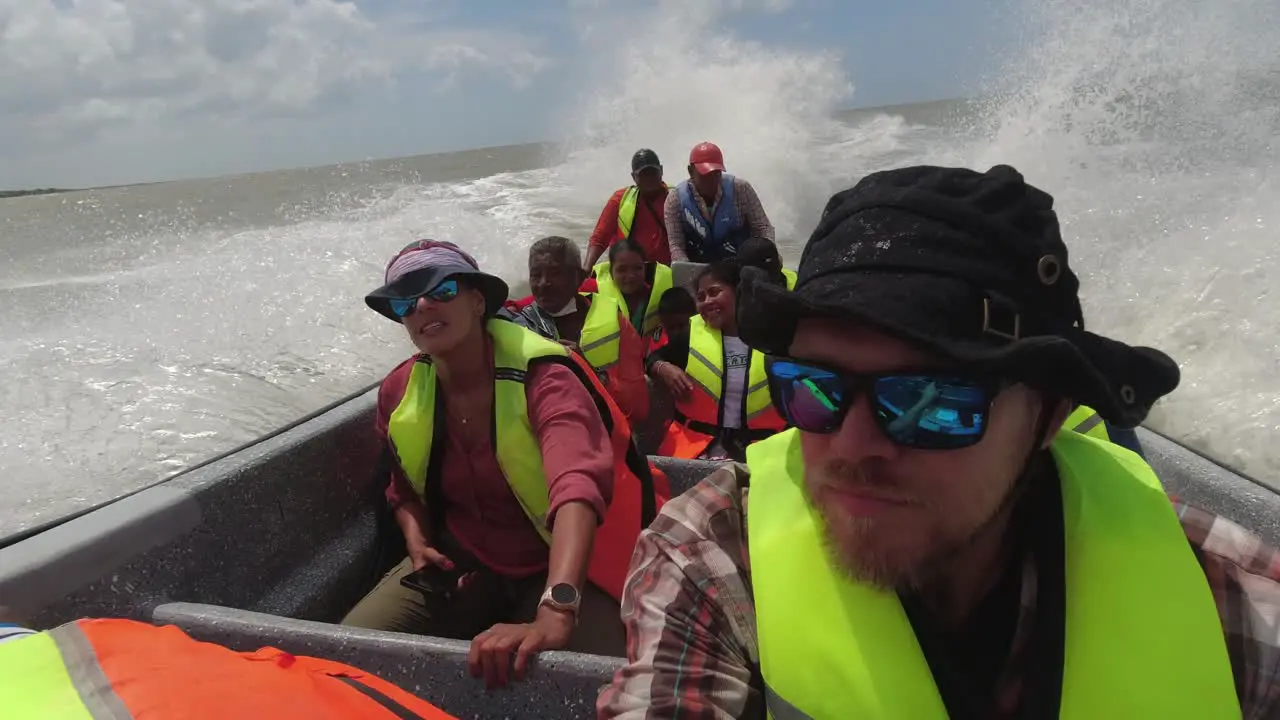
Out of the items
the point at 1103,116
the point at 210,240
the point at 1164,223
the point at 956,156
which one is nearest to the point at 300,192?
the point at 210,240

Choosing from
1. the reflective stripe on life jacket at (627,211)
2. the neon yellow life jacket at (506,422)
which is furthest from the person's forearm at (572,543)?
the reflective stripe on life jacket at (627,211)

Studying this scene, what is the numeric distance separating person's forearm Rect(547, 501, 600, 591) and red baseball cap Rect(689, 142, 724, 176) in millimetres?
3457

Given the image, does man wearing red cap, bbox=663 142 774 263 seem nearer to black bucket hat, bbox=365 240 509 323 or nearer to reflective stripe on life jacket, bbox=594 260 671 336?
reflective stripe on life jacket, bbox=594 260 671 336

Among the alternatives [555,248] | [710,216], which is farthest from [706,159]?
[555,248]

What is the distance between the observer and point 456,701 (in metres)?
1.61

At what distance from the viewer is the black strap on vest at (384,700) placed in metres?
1.03

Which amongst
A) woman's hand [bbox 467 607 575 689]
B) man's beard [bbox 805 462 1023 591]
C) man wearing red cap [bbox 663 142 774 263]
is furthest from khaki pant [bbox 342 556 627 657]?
man wearing red cap [bbox 663 142 774 263]

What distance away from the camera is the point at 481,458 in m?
2.15

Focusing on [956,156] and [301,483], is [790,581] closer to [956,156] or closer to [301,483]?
[301,483]

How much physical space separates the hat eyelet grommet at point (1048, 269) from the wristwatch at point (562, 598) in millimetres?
1138

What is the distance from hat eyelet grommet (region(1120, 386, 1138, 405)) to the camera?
3.20ft

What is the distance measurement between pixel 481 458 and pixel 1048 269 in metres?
1.55

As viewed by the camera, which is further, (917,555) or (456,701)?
(456,701)

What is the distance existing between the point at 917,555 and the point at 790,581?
7.0 inches
